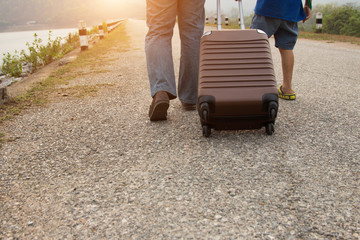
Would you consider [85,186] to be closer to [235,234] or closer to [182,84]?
[235,234]

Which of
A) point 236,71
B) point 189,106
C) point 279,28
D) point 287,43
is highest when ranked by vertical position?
point 279,28

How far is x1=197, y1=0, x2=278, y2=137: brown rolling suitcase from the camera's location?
6.90 feet

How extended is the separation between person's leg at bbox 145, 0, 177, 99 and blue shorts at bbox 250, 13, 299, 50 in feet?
2.74

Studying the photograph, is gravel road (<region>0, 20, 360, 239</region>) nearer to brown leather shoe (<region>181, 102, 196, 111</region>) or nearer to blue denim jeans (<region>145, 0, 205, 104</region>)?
brown leather shoe (<region>181, 102, 196, 111</region>)

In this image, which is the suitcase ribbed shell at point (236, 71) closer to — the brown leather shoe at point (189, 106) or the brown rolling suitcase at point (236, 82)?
the brown rolling suitcase at point (236, 82)

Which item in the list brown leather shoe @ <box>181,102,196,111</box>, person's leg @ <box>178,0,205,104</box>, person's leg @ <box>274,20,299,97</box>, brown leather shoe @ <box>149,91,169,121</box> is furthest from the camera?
person's leg @ <box>274,20,299,97</box>

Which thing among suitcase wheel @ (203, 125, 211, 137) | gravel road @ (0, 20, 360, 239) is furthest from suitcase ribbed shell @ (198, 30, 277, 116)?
gravel road @ (0, 20, 360, 239)

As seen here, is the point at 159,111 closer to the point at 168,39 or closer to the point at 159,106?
the point at 159,106

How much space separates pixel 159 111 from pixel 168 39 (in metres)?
0.55

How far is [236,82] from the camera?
7.13 feet

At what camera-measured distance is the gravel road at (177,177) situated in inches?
54.9

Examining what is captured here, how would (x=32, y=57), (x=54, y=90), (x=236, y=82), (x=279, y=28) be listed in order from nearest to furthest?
(x=236, y=82) < (x=279, y=28) < (x=54, y=90) < (x=32, y=57)

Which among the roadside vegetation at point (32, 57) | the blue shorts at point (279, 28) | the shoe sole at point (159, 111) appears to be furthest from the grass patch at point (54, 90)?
the blue shorts at point (279, 28)

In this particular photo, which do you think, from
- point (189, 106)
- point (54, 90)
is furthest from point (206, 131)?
point (54, 90)
